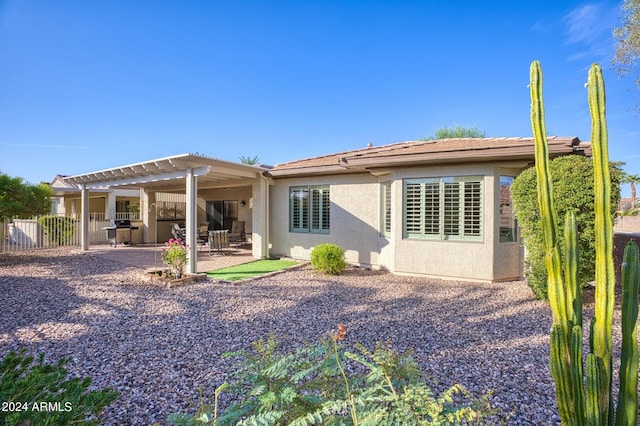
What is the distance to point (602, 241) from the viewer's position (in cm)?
211

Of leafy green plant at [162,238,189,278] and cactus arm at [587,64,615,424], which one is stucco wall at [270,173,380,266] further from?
cactus arm at [587,64,615,424]

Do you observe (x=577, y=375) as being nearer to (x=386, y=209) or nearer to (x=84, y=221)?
(x=386, y=209)

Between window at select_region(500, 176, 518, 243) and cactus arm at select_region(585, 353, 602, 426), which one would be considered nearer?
cactus arm at select_region(585, 353, 602, 426)

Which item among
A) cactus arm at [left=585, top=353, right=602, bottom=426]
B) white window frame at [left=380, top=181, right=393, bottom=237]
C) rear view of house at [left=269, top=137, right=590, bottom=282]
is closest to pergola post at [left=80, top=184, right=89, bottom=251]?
rear view of house at [left=269, top=137, right=590, bottom=282]

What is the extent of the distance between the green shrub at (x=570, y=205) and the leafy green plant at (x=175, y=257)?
8830 mm

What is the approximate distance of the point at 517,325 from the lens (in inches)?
223

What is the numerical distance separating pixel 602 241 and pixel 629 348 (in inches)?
27.4

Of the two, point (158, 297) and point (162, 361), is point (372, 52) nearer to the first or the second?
point (158, 297)

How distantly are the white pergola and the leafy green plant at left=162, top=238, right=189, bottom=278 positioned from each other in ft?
1.67

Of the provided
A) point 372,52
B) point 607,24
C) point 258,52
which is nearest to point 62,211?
point 258,52

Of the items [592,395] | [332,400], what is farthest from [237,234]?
[592,395]

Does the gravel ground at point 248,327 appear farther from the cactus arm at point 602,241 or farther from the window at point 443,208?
the window at point 443,208

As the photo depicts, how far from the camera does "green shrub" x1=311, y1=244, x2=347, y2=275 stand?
10008mm

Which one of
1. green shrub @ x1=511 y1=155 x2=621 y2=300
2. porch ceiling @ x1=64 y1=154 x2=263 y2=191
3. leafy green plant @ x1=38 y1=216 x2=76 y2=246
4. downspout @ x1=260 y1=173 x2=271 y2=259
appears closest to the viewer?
green shrub @ x1=511 y1=155 x2=621 y2=300
